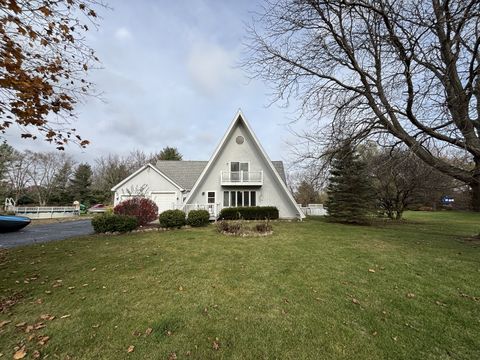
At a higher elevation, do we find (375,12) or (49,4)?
(375,12)

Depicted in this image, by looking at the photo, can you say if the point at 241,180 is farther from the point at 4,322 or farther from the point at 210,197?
the point at 4,322

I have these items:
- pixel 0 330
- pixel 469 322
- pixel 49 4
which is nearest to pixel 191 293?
pixel 0 330

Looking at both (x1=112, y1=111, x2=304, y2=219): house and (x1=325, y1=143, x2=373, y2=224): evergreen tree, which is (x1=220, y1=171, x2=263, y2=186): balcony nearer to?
(x1=112, y1=111, x2=304, y2=219): house

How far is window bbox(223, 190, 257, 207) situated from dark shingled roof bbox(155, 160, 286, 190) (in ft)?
14.3

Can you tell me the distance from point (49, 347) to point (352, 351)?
4216 mm

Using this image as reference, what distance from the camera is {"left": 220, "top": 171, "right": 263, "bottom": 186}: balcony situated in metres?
18.1

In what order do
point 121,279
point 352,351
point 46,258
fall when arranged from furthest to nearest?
1. point 46,258
2. point 121,279
3. point 352,351

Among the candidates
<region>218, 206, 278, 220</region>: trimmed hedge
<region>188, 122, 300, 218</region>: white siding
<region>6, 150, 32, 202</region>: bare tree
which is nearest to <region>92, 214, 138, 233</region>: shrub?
<region>218, 206, 278, 220</region>: trimmed hedge

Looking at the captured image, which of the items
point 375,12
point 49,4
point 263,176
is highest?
point 375,12

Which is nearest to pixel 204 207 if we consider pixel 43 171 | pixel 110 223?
pixel 110 223

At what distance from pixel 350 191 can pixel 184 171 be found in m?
15.6

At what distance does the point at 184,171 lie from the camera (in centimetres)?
2338

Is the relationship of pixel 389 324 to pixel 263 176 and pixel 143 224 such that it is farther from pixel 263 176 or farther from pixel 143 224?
pixel 263 176

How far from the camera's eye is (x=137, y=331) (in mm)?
3494
